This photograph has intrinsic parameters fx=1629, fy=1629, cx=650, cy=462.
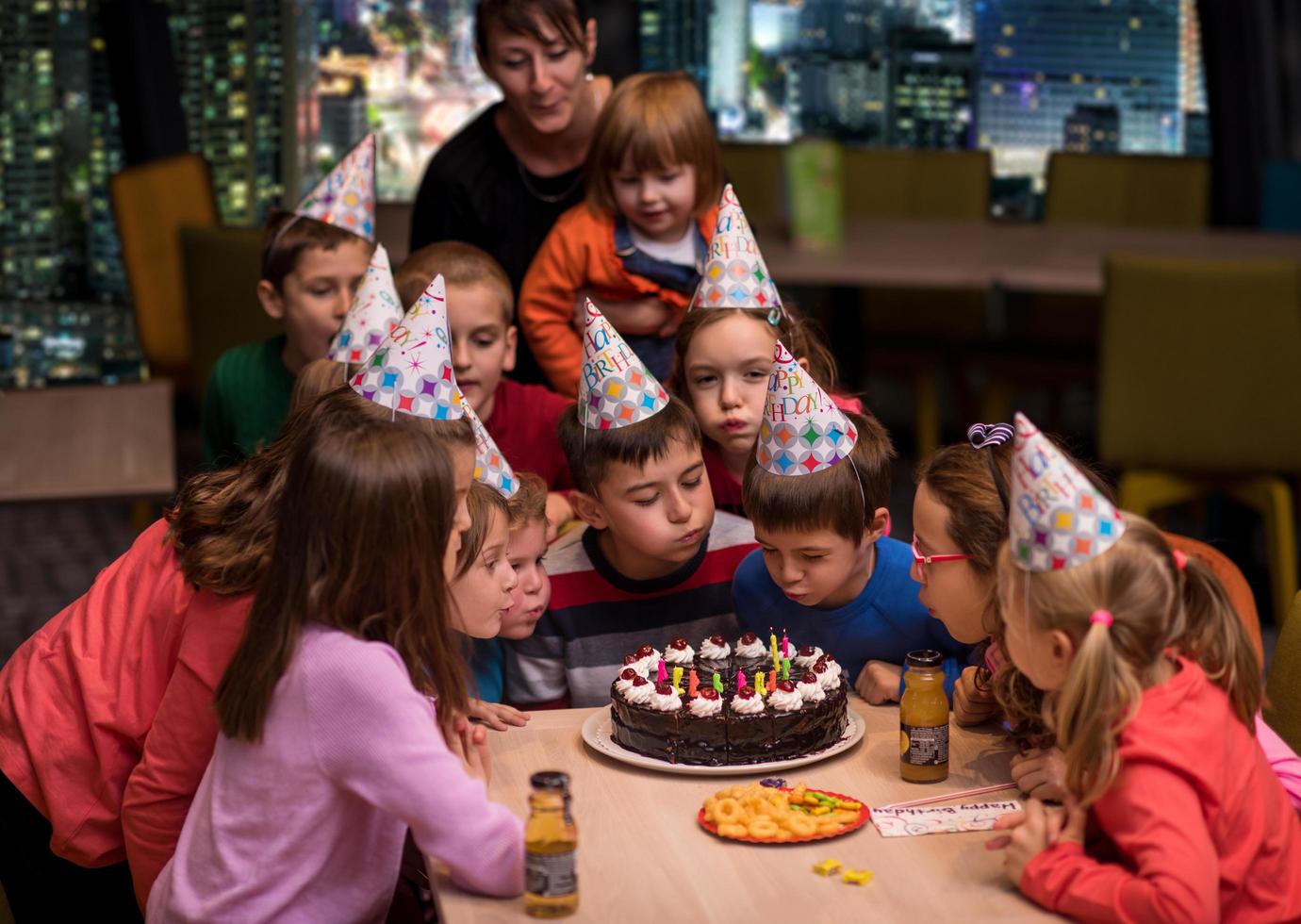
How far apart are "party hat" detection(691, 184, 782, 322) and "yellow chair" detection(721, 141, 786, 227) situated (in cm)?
358

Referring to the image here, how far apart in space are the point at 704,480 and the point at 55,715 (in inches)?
37.4

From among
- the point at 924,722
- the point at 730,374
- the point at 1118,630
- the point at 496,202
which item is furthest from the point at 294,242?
the point at 1118,630

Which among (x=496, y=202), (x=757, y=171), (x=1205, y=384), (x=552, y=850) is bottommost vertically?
(x=1205, y=384)

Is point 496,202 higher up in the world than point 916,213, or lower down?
higher up

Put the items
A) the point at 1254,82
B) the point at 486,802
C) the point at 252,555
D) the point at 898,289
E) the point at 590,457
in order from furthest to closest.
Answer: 1. the point at 1254,82
2. the point at 898,289
3. the point at 590,457
4. the point at 252,555
5. the point at 486,802

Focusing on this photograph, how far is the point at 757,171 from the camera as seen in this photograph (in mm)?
6367

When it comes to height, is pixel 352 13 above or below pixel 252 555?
above

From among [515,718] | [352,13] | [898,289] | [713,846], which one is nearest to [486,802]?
[713,846]

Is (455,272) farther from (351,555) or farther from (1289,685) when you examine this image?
(1289,685)

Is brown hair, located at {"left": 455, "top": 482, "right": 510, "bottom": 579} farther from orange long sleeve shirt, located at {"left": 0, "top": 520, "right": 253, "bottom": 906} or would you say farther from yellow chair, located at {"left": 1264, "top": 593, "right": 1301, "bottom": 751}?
yellow chair, located at {"left": 1264, "top": 593, "right": 1301, "bottom": 751}

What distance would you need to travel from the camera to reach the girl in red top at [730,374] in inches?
105

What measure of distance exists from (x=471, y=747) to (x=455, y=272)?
1.20 metres

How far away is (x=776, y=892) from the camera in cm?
158

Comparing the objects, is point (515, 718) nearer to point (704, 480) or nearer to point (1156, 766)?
point (704, 480)
